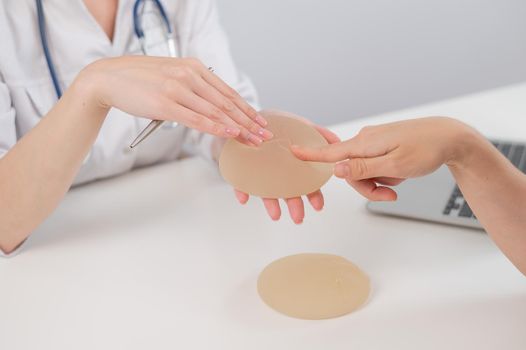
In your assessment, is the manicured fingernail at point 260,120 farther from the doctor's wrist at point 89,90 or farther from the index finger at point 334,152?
the doctor's wrist at point 89,90

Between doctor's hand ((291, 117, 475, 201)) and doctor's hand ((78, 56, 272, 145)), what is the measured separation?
0.15 metres

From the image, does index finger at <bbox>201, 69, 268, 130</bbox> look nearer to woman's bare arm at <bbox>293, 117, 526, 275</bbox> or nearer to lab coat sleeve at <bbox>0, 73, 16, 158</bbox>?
woman's bare arm at <bbox>293, 117, 526, 275</bbox>

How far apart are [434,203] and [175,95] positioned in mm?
464

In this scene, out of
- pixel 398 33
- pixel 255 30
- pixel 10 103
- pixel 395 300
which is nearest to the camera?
pixel 395 300

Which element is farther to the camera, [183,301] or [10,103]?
[10,103]

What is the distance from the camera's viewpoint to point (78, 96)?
34.4 inches

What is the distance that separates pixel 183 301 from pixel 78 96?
34 centimetres

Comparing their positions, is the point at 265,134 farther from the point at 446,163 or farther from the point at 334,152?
the point at 446,163

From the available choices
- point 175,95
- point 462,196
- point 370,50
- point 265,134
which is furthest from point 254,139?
point 370,50

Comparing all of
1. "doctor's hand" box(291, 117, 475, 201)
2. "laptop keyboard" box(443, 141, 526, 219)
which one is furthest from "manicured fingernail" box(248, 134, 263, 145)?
"laptop keyboard" box(443, 141, 526, 219)

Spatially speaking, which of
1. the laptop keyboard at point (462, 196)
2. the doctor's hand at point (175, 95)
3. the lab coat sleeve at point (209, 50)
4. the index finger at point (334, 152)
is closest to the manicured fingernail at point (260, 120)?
the doctor's hand at point (175, 95)

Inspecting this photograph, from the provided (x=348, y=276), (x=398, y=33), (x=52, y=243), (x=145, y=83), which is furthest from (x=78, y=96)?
(x=398, y=33)

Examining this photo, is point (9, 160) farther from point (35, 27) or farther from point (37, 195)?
point (35, 27)

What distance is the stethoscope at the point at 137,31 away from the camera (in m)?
1.08
